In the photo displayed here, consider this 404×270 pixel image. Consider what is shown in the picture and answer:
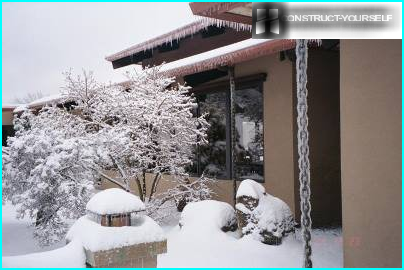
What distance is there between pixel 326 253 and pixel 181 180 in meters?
3.82

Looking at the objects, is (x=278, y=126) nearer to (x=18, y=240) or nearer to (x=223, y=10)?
(x=223, y=10)

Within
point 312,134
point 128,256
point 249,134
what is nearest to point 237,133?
point 249,134

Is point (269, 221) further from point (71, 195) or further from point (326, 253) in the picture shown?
point (71, 195)

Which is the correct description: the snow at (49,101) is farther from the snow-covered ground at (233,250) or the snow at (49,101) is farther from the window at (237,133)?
the snow-covered ground at (233,250)

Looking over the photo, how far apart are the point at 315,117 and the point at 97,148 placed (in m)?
4.36

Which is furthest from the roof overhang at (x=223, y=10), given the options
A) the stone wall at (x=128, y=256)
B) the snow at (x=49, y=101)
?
the snow at (x=49, y=101)

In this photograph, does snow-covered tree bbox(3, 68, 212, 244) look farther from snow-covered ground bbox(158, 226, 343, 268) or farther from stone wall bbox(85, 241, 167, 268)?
stone wall bbox(85, 241, 167, 268)

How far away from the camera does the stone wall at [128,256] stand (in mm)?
2570

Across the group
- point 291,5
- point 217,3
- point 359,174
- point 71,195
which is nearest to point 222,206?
point 71,195

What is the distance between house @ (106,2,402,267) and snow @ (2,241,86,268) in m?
2.38

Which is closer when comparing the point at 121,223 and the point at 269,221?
the point at 121,223

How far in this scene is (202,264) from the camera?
556 centimetres

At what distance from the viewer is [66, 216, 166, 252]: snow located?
261 cm

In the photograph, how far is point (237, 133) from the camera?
9680 mm
